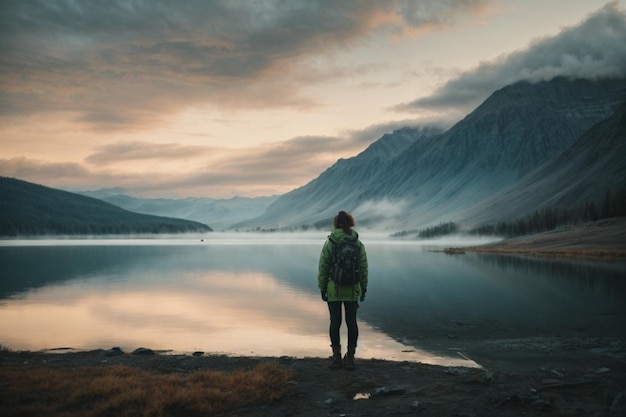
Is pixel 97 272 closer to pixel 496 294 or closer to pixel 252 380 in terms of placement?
pixel 496 294

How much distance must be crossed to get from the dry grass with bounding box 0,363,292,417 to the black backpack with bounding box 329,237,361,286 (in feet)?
11.3

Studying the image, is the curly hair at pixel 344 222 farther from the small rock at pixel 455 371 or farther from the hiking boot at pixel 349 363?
the small rock at pixel 455 371

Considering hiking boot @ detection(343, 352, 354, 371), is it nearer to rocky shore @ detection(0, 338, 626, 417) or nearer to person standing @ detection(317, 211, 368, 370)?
person standing @ detection(317, 211, 368, 370)

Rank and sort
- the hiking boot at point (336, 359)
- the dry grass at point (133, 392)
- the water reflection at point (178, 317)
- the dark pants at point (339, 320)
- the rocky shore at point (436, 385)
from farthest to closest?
the water reflection at point (178, 317), the hiking boot at point (336, 359), the dark pants at point (339, 320), the rocky shore at point (436, 385), the dry grass at point (133, 392)

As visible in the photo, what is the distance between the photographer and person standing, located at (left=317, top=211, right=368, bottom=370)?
17281 millimetres

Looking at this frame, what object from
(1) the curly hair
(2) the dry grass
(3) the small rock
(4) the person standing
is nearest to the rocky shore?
(3) the small rock

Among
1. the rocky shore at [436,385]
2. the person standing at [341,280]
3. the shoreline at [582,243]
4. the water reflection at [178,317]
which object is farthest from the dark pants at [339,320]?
the shoreline at [582,243]

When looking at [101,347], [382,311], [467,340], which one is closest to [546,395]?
[467,340]

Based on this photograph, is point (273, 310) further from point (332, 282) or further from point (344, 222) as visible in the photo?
point (344, 222)

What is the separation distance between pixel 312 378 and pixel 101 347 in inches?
593

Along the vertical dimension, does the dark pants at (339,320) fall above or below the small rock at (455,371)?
above

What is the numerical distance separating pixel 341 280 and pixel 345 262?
23.8 inches

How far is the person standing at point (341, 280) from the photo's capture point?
17281 millimetres

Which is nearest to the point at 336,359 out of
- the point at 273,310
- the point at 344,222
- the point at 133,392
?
the point at 344,222
